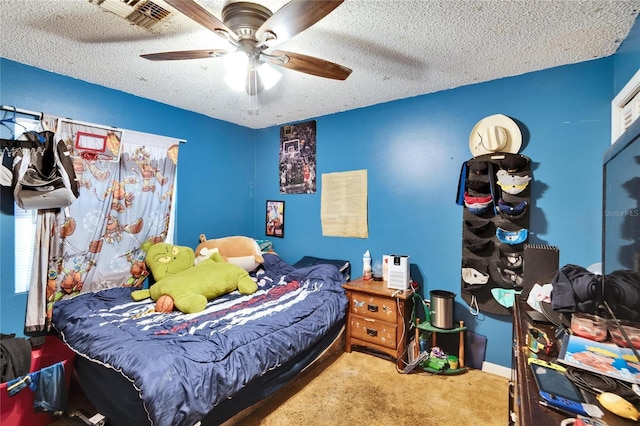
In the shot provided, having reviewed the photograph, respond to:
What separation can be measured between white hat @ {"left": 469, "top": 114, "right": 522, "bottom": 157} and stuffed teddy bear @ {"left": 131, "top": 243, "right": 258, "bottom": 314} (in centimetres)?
224

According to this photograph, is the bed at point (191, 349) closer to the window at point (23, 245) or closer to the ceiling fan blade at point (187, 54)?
the window at point (23, 245)

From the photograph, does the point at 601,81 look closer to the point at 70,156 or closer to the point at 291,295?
the point at 291,295

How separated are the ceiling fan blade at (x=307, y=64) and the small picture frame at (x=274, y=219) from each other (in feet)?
7.01

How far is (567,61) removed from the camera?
2102mm

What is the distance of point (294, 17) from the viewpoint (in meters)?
1.20

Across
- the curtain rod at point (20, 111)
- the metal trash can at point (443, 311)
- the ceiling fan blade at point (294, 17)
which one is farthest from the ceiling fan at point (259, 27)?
the metal trash can at point (443, 311)

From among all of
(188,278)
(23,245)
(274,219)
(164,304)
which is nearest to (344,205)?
(274,219)

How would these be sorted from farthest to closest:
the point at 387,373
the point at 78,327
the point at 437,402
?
the point at 387,373 → the point at 437,402 → the point at 78,327

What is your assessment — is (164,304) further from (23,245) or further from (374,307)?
(374,307)

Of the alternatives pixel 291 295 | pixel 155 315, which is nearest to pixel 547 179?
pixel 291 295

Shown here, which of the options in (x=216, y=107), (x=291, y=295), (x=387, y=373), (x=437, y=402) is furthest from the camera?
(x=216, y=107)

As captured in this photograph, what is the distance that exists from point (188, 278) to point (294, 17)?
201 cm

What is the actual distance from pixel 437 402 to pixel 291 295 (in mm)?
1311

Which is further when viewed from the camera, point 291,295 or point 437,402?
point 291,295
